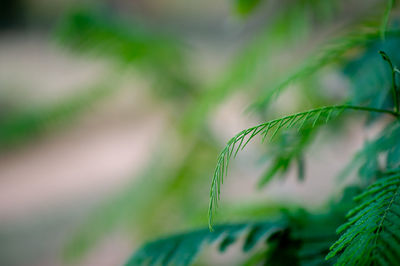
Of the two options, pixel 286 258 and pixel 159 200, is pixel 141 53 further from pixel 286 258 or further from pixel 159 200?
pixel 286 258

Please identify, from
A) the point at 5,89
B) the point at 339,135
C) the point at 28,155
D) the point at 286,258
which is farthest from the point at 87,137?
the point at 286,258

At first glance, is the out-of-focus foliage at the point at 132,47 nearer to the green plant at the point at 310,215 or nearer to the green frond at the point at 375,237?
the green plant at the point at 310,215

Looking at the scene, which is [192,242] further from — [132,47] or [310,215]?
[132,47]

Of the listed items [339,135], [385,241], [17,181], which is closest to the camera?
[385,241]

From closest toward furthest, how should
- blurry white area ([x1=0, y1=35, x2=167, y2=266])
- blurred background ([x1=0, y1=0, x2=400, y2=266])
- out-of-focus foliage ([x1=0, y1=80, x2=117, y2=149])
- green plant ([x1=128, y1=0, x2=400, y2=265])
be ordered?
green plant ([x1=128, y1=0, x2=400, y2=265]), blurred background ([x1=0, y1=0, x2=400, y2=266]), out-of-focus foliage ([x1=0, y1=80, x2=117, y2=149]), blurry white area ([x1=0, y1=35, x2=167, y2=266])

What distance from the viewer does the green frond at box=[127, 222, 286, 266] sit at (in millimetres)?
402

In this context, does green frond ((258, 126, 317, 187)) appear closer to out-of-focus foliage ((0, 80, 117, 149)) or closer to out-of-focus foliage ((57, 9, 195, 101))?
out-of-focus foliage ((57, 9, 195, 101))

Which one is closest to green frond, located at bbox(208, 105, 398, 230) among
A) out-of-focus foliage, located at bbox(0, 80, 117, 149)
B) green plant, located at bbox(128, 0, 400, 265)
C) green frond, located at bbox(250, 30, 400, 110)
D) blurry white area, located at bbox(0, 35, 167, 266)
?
green plant, located at bbox(128, 0, 400, 265)

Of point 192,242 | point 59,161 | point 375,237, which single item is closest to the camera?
point 375,237

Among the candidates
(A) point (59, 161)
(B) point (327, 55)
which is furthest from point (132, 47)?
(A) point (59, 161)

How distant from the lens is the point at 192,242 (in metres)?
0.41

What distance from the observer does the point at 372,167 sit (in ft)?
1.35

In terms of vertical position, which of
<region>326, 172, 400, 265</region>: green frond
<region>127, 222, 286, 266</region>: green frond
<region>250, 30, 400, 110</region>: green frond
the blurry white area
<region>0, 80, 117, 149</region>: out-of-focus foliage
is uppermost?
<region>0, 80, 117, 149</region>: out-of-focus foliage

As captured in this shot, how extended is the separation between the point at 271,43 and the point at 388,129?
0.32 m
